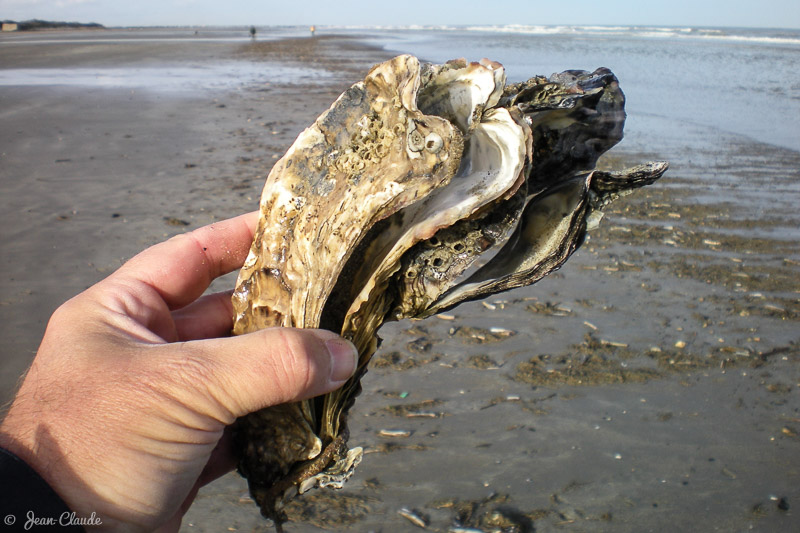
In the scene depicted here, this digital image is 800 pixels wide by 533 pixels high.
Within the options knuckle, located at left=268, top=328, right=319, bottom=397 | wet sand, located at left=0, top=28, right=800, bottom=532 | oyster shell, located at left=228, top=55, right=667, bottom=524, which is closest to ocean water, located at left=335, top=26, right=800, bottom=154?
wet sand, located at left=0, top=28, right=800, bottom=532

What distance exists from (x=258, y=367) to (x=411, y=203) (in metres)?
0.68

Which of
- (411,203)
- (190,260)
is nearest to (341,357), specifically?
(411,203)

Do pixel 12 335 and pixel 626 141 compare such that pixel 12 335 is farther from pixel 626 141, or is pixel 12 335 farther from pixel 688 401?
pixel 626 141

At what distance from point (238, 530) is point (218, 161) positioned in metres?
6.36

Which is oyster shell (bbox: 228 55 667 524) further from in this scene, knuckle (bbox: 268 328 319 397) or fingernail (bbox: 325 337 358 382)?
knuckle (bbox: 268 328 319 397)

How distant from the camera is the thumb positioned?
5.95 feet

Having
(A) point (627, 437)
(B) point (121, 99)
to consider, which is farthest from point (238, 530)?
(B) point (121, 99)

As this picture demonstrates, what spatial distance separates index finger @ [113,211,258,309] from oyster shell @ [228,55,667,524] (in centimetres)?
48

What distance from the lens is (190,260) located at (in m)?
2.64

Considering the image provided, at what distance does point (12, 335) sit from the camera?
3902 mm

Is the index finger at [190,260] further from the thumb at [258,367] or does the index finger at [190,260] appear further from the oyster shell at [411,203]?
the thumb at [258,367]

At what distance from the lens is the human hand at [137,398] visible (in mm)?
1687

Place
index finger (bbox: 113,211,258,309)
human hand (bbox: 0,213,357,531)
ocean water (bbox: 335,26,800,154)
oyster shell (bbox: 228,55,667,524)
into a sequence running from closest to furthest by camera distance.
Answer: human hand (bbox: 0,213,357,531) → oyster shell (bbox: 228,55,667,524) → index finger (bbox: 113,211,258,309) → ocean water (bbox: 335,26,800,154)

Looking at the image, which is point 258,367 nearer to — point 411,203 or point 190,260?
point 411,203
